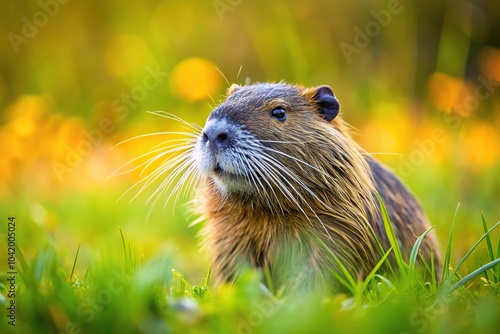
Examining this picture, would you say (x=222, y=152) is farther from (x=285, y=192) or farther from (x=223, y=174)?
(x=285, y=192)

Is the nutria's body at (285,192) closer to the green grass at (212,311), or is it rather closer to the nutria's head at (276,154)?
the nutria's head at (276,154)

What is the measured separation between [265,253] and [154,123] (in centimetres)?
473

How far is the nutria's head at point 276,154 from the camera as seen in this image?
3.22 metres

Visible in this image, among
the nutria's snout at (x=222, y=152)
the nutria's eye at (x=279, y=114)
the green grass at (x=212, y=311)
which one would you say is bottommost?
the green grass at (x=212, y=311)

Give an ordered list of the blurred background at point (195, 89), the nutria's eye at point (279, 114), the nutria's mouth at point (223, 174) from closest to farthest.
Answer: the nutria's mouth at point (223, 174) → the nutria's eye at point (279, 114) → the blurred background at point (195, 89)

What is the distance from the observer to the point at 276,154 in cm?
335

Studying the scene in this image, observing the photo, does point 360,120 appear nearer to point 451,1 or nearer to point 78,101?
point 451,1

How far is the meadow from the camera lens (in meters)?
3.16

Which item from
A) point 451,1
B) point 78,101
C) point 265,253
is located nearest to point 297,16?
point 451,1

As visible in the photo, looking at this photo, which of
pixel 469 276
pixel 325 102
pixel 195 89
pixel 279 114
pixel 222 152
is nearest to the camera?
pixel 469 276

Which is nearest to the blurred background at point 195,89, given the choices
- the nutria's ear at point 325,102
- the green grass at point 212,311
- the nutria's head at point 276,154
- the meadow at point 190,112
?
the meadow at point 190,112

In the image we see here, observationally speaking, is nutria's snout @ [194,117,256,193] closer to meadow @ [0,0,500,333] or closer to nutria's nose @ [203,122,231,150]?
nutria's nose @ [203,122,231,150]

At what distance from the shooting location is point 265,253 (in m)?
3.37

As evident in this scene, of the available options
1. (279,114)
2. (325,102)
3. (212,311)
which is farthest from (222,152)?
(212,311)
